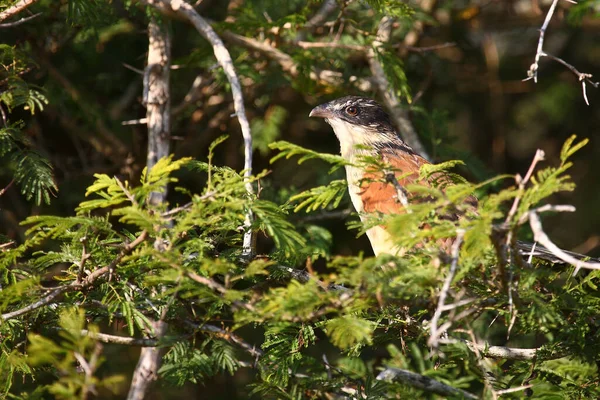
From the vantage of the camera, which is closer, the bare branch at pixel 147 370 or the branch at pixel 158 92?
the bare branch at pixel 147 370

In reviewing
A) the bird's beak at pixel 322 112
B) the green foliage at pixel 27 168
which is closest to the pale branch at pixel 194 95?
the bird's beak at pixel 322 112

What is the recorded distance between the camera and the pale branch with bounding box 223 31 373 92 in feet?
16.1

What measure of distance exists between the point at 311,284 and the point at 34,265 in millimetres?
1287

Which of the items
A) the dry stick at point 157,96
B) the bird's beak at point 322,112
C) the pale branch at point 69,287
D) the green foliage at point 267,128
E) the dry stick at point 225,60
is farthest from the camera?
the green foliage at point 267,128

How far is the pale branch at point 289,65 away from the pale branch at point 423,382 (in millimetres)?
2883

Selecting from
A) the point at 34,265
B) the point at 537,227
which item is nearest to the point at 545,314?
the point at 537,227

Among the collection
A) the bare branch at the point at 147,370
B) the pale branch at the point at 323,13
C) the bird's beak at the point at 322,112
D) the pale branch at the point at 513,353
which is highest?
the pale branch at the point at 323,13

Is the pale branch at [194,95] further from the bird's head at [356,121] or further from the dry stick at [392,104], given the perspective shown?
the dry stick at [392,104]

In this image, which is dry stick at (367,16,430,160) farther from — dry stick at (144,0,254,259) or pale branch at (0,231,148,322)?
pale branch at (0,231,148,322)

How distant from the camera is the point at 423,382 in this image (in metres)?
2.49

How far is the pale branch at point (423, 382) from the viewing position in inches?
97.0

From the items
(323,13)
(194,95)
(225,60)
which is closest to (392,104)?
(323,13)

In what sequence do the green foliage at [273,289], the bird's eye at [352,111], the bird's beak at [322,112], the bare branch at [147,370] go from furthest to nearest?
1. the bird's eye at [352,111]
2. the bird's beak at [322,112]
3. the bare branch at [147,370]
4. the green foliage at [273,289]

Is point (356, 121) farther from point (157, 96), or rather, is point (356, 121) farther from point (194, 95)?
point (157, 96)
